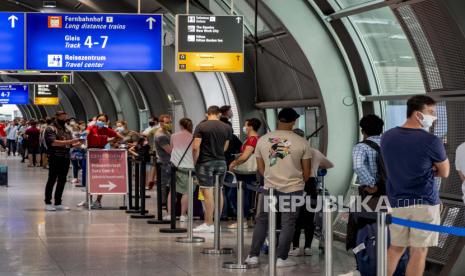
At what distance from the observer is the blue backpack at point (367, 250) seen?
8859 mm

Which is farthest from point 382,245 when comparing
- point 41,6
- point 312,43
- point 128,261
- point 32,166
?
point 32,166

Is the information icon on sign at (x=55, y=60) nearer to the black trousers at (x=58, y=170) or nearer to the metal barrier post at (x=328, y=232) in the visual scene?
the black trousers at (x=58, y=170)

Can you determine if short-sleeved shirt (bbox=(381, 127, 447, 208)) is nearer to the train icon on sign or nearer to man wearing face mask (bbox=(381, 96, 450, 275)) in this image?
man wearing face mask (bbox=(381, 96, 450, 275))

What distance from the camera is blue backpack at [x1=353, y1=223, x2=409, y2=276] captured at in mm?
8859

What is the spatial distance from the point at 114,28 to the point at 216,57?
7.74 ft

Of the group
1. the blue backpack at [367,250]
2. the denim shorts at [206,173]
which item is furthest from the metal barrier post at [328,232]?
the denim shorts at [206,173]

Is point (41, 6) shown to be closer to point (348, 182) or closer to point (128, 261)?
point (348, 182)

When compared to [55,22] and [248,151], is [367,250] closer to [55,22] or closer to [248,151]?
[248,151]

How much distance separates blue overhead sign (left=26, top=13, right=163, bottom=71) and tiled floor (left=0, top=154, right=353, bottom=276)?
2738 mm

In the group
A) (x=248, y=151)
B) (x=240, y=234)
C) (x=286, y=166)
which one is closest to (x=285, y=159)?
(x=286, y=166)

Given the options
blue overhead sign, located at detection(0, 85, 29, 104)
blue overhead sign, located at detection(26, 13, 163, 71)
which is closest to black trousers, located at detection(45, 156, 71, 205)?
blue overhead sign, located at detection(26, 13, 163, 71)

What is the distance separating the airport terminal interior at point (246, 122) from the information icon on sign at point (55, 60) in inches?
1.0

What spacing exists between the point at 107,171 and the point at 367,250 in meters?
10.6

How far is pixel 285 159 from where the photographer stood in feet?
34.8
